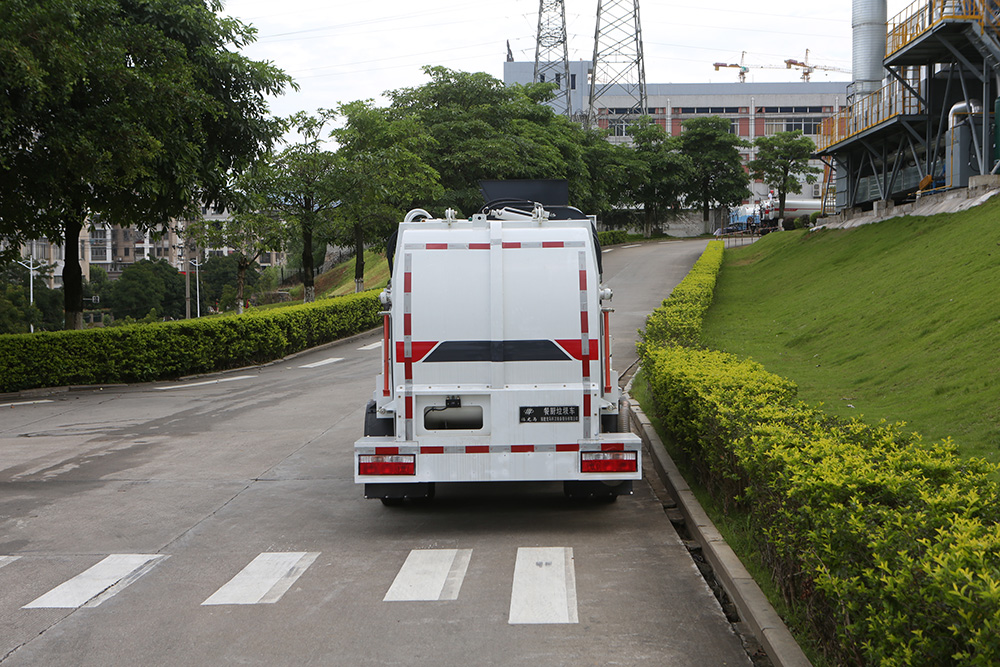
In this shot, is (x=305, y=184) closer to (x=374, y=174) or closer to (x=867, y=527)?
(x=374, y=174)

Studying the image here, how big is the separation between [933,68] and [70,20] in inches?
1044

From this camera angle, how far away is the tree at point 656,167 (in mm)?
68500

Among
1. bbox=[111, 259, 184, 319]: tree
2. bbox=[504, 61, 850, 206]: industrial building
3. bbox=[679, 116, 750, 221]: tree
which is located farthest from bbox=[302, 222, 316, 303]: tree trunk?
bbox=[504, 61, 850, 206]: industrial building

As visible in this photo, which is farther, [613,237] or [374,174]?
[613,237]

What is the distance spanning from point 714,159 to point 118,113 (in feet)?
194

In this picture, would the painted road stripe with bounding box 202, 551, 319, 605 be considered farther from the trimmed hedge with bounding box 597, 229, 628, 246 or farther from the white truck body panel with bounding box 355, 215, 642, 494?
the trimmed hedge with bounding box 597, 229, 628, 246

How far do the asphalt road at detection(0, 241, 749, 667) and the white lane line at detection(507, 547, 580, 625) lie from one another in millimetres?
20

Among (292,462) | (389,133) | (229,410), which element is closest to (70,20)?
(229,410)

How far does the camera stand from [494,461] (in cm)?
809

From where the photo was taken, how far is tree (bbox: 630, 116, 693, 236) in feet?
225

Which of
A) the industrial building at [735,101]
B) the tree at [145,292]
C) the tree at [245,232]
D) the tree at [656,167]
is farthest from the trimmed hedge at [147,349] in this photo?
the industrial building at [735,101]

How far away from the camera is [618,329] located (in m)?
26.7

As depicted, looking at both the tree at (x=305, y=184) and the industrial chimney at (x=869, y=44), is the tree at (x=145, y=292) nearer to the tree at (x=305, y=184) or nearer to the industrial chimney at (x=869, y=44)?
the tree at (x=305, y=184)

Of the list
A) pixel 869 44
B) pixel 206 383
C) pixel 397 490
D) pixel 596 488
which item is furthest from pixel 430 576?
pixel 869 44
